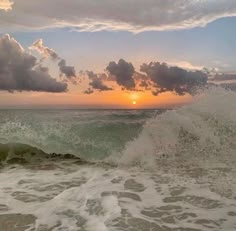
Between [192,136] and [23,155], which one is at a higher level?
[192,136]

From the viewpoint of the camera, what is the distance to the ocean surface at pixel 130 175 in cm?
534

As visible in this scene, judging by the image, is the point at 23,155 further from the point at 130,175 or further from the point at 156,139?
the point at 130,175

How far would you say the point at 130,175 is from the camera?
28.5 ft

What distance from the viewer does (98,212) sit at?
557 cm

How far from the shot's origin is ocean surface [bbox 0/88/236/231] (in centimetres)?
534

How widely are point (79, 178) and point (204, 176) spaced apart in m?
3.00

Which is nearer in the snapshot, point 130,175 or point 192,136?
point 130,175

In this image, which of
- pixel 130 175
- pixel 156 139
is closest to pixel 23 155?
pixel 156 139

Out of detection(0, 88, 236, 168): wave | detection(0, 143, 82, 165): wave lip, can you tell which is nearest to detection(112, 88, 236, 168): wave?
detection(0, 88, 236, 168): wave

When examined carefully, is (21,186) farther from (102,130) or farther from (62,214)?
(102,130)

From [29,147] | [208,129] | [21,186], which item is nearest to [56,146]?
[29,147]

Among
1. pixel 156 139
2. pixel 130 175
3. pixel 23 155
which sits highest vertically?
pixel 156 139

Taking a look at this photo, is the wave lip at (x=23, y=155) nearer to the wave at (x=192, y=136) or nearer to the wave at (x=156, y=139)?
the wave at (x=156, y=139)

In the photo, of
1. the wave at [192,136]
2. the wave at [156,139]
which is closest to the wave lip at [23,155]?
the wave at [156,139]
